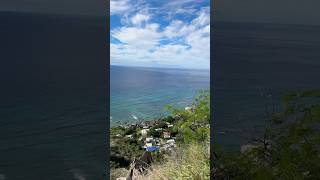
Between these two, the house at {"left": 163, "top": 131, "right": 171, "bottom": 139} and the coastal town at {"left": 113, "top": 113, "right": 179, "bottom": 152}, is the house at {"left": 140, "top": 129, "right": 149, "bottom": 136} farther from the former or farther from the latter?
the house at {"left": 163, "top": 131, "right": 171, "bottom": 139}

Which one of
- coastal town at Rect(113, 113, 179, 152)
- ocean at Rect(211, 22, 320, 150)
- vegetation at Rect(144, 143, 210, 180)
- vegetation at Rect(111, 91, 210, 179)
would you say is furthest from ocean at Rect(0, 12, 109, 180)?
ocean at Rect(211, 22, 320, 150)

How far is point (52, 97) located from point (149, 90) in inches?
39.9

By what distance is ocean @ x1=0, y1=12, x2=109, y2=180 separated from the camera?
309cm

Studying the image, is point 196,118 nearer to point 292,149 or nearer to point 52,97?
point 52,97

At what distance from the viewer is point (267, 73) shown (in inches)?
130

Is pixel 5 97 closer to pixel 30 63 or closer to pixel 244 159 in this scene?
pixel 30 63

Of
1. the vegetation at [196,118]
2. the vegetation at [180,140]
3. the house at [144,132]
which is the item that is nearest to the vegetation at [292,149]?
the vegetation at [180,140]

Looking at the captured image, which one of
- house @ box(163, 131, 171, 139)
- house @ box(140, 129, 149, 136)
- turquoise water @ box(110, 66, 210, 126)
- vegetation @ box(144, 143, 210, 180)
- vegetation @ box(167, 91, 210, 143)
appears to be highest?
turquoise water @ box(110, 66, 210, 126)

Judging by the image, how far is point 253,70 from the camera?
331 cm

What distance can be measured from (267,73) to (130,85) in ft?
3.89

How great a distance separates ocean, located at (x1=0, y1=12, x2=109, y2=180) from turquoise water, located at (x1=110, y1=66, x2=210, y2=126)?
0.49 meters

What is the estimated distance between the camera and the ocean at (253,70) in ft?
10.5

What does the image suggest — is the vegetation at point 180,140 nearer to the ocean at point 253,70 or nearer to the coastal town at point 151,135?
the coastal town at point 151,135

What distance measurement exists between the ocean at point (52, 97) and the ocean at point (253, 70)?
85cm
